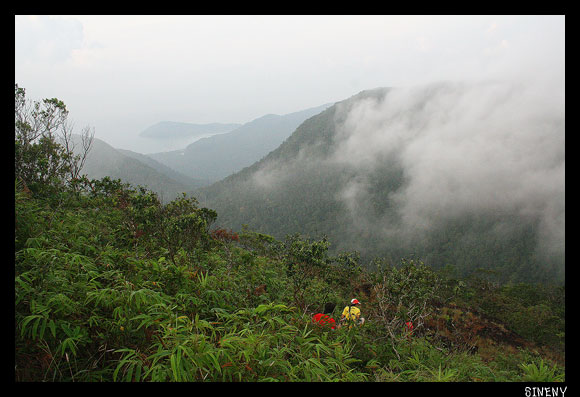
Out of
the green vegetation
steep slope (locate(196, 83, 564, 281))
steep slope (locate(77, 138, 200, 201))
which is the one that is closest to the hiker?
the green vegetation

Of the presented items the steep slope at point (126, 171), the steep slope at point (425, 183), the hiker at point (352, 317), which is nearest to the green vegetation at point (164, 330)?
the hiker at point (352, 317)

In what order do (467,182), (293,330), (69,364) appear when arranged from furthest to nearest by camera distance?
(467,182)
(293,330)
(69,364)

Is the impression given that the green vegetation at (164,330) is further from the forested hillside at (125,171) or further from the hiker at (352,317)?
the forested hillside at (125,171)

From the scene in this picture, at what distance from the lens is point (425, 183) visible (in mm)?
130000

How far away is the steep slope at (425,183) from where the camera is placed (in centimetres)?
8875

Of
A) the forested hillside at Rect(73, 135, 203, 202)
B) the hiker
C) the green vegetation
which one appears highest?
the forested hillside at Rect(73, 135, 203, 202)

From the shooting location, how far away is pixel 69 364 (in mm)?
1380

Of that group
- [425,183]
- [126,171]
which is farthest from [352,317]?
[425,183]

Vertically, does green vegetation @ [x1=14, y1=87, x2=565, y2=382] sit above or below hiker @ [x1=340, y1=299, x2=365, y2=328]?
above

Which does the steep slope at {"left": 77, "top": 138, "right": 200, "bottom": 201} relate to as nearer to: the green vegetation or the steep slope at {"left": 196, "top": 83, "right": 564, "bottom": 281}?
the steep slope at {"left": 196, "top": 83, "right": 564, "bottom": 281}

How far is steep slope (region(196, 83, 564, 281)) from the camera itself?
291 ft
